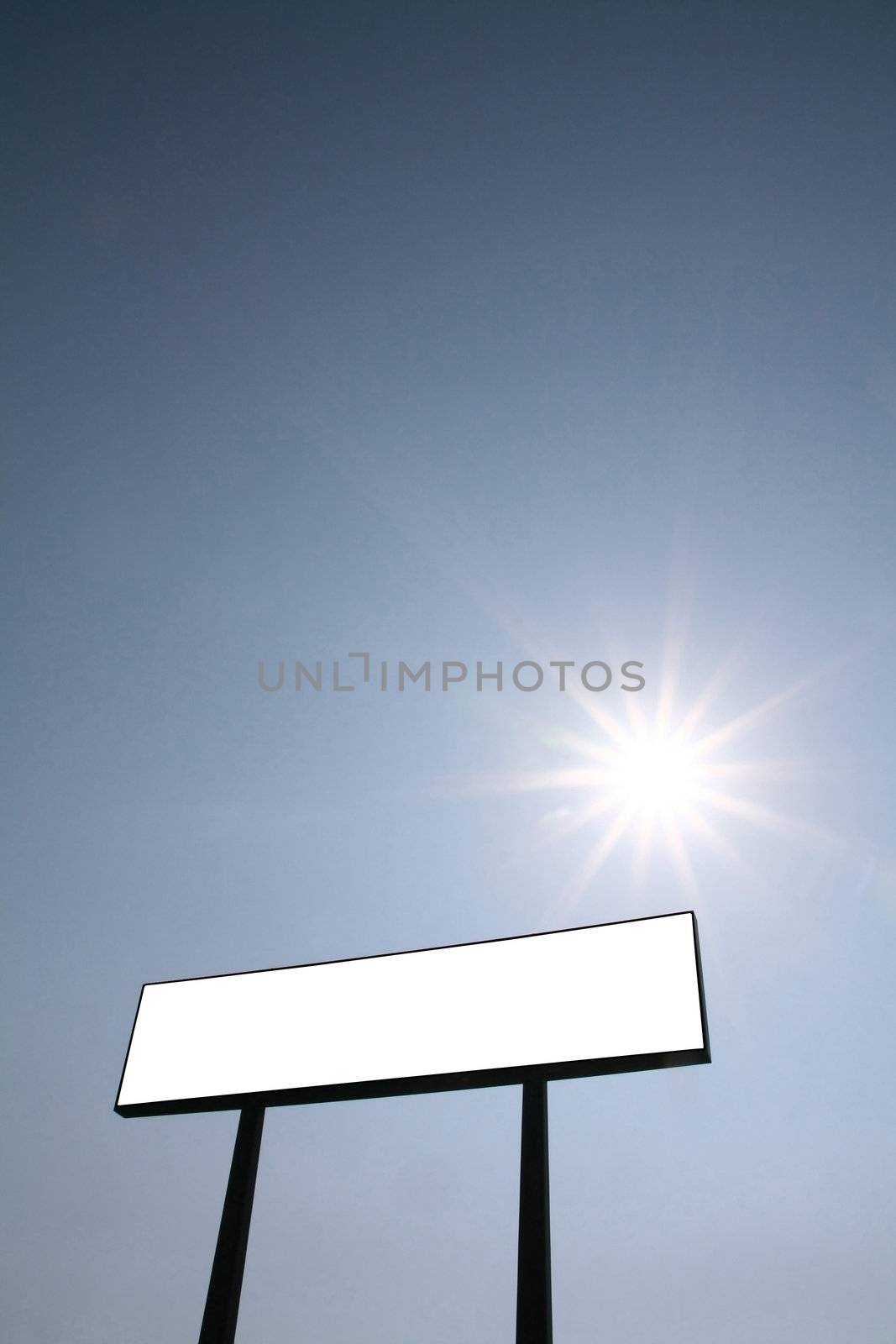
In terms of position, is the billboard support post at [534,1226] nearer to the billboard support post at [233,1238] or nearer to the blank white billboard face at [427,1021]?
the blank white billboard face at [427,1021]

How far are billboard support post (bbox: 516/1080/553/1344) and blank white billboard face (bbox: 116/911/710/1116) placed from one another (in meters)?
0.12

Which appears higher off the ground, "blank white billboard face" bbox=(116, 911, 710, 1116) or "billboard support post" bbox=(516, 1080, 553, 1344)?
"blank white billboard face" bbox=(116, 911, 710, 1116)

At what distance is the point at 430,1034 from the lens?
306 cm

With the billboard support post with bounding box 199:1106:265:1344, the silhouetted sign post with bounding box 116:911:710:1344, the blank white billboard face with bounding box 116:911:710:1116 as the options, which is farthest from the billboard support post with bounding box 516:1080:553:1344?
the billboard support post with bounding box 199:1106:265:1344

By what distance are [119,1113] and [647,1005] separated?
6.51 feet

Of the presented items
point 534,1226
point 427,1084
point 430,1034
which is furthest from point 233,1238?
point 534,1226

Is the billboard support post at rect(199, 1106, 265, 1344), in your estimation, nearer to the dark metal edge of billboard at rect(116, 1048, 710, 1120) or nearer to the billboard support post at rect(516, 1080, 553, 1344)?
the dark metal edge of billboard at rect(116, 1048, 710, 1120)

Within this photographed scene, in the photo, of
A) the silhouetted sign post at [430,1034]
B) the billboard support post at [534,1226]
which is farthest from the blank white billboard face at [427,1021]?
the billboard support post at [534,1226]

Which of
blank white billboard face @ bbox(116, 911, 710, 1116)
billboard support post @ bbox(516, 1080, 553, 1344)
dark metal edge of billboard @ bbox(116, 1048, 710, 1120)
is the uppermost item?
blank white billboard face @ bbox(116, 911, 710, 1116)

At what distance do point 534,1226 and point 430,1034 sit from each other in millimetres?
695

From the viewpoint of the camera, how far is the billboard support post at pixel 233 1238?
9.32 feet

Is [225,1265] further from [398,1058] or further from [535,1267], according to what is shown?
[535,1267]

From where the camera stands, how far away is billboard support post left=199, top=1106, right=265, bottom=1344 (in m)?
2.84

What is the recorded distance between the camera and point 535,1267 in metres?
2.45
